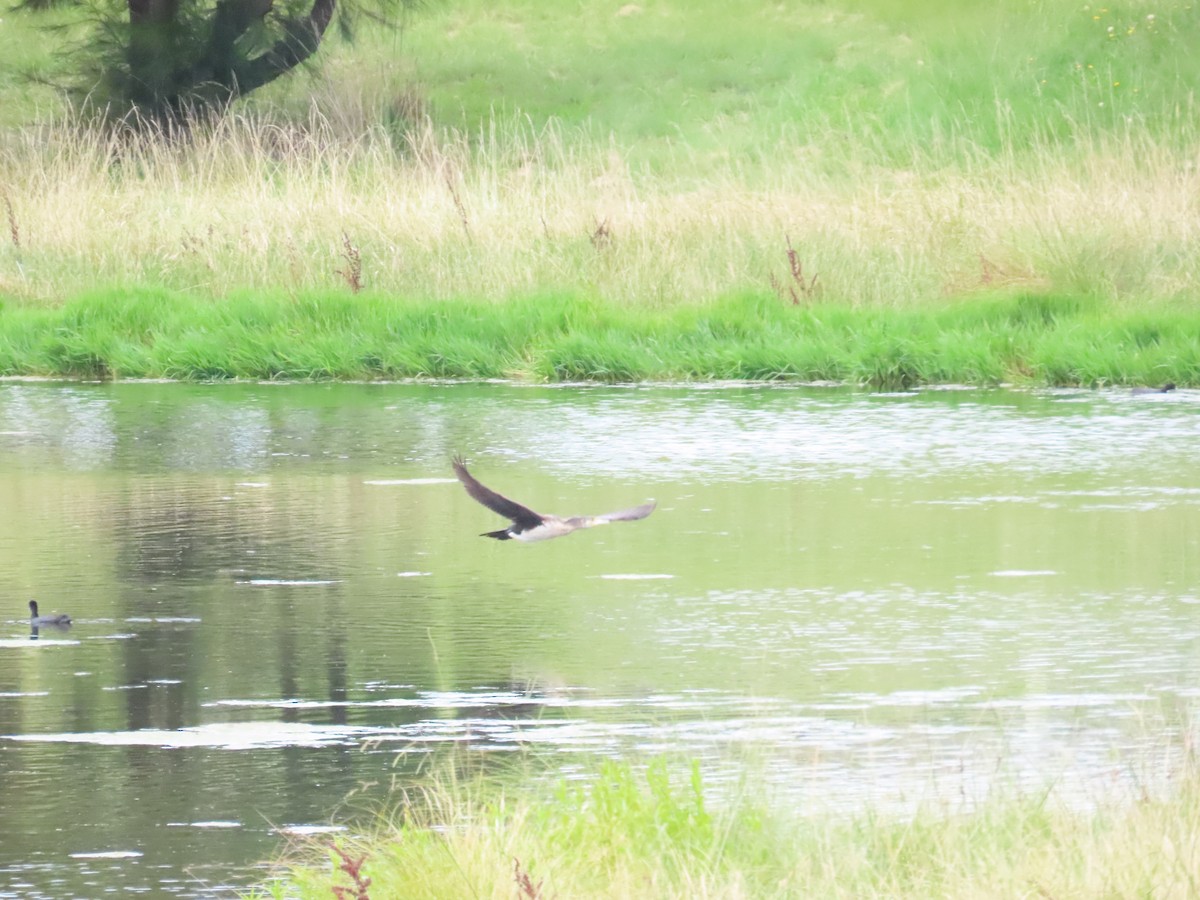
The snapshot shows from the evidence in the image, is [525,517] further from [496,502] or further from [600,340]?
[600,340]

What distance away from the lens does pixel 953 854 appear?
4199 millimetres

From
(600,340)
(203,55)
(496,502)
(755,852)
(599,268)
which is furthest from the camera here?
(203,55)

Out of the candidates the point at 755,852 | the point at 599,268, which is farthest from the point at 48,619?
the point at 599,268

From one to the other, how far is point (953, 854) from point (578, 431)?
7.53 metres

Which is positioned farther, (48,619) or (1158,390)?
(1158,390)

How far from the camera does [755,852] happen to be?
429 centimetres

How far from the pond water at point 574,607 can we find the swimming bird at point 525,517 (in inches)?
15.1

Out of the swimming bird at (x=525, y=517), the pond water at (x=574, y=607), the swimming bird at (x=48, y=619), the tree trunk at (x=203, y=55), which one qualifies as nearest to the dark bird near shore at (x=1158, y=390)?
the pond water at (x=574, y=607)

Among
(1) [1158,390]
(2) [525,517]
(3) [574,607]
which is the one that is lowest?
(3) [574,607]

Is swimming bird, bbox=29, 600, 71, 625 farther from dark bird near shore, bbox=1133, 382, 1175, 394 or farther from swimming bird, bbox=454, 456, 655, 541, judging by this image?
dark bird near shore, bbox=1133, 382, 1175, 394

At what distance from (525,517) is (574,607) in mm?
1152

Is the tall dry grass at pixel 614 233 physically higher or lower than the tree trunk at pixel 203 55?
lower

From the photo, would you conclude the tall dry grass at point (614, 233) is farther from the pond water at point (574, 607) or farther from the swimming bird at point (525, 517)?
the swimming bird at point (525, 517)

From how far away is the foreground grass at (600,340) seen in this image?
1349 centimetres
